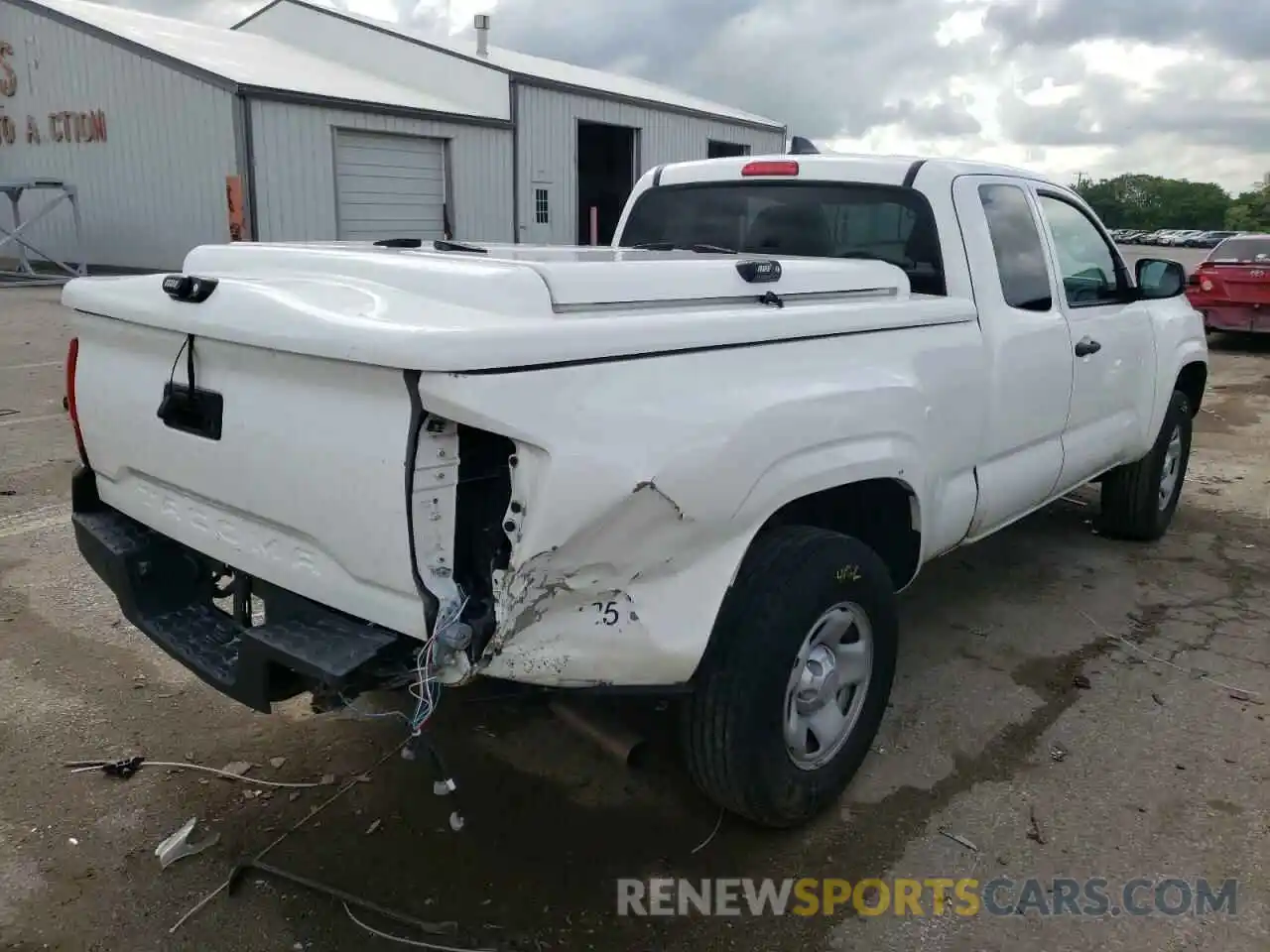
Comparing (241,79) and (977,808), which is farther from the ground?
(241,79)

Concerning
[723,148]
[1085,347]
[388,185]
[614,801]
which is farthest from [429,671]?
[723,148]

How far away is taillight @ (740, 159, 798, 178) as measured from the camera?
4281mm

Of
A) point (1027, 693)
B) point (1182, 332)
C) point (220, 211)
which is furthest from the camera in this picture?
point (220, 211)

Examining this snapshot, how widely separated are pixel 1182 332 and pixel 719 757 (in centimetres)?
402

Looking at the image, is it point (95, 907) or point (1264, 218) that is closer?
point (95, 907)

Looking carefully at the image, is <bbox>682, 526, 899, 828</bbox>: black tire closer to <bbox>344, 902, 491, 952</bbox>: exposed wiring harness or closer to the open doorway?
<bbox>344, 902, 491, 952</bbox>: exposed wiring harness

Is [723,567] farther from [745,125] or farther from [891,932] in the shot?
[745,125]

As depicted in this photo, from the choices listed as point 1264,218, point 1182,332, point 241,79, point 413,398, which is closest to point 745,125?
point 241,79

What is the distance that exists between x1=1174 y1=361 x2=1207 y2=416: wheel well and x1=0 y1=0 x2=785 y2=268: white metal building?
1348 cm

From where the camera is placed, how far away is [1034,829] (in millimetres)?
3129

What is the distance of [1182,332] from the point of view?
5457mm

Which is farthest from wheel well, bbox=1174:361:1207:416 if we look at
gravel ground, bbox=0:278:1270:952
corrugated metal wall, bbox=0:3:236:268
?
corrugated metal wall, bbox=0:3:236:268

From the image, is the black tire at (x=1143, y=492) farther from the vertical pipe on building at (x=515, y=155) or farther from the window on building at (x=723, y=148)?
the window on building at (x=723, y=148)

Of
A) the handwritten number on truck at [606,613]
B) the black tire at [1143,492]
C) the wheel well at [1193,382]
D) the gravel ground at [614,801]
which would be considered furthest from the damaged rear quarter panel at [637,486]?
the wheel well at [1193,382]
